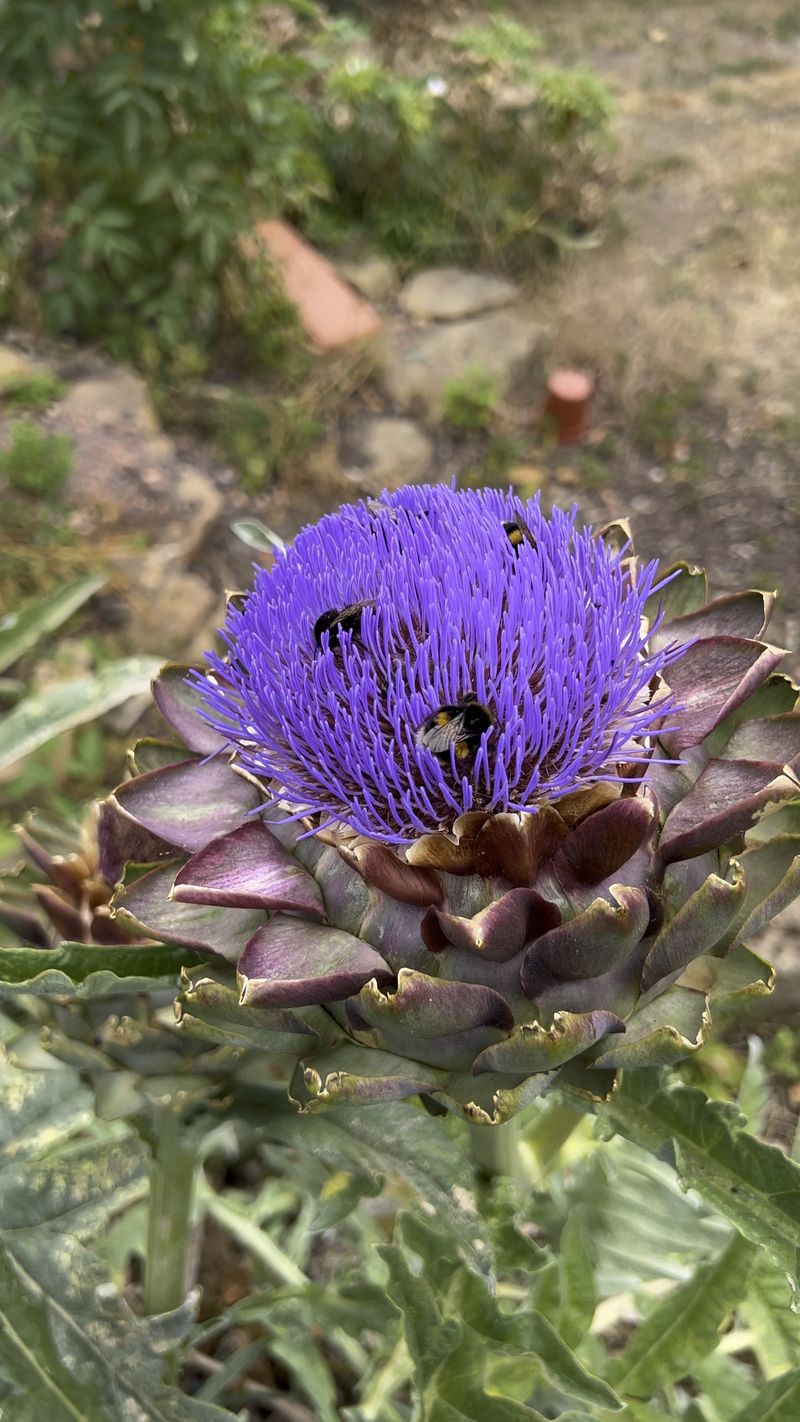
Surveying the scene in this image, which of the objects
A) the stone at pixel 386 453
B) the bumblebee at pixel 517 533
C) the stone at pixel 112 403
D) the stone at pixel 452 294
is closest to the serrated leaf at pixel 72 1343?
the bumblebee at pixel 517 533

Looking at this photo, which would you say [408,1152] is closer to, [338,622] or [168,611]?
[338,622]

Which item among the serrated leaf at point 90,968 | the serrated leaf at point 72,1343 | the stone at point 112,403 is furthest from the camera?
the stone at point 112,403

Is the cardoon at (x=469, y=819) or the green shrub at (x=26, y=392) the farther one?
the green shrub at (x=26, y=392)

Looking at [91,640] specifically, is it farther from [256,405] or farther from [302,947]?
[302,947]

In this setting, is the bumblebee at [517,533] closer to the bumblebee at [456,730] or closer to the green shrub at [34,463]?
the bumblebee at [456,730]

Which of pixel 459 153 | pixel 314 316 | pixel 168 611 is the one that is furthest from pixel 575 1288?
pixel 459 153

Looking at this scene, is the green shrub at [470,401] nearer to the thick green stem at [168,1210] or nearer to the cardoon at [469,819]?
the cardoon at [469,819]

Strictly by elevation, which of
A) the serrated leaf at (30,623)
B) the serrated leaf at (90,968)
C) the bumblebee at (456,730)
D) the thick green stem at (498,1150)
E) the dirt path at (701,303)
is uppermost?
the bumblebee at (456,730)

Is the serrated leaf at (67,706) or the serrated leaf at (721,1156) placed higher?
the serrated leaf at (67,706)

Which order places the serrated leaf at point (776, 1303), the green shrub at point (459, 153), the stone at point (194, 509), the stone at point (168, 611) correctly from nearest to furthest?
1. the serrated leaf at point (776, 1303)
2. the stone at point (168, 611)
3. the stone at point (194, 509)
4. the green shrub at point (459, 153)
